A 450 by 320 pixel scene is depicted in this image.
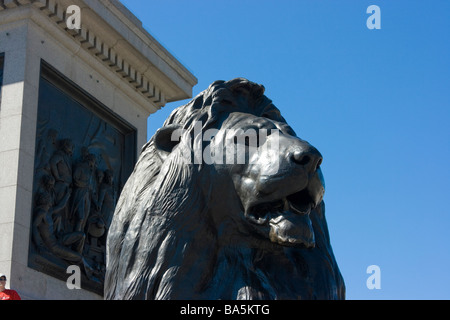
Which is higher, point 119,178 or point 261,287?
point 119,178

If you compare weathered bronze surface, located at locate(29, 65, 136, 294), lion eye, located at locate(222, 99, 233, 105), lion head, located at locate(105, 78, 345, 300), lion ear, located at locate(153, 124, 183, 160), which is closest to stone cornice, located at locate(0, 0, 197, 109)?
weathered bronze surface, located at locate(29, 65, 136, 294)

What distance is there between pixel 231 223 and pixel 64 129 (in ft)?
29.2

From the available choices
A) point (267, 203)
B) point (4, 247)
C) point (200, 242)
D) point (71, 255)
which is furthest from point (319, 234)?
point (71, 255)

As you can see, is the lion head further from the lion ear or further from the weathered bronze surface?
the weathered bronze surface

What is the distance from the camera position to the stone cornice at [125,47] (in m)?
10.8

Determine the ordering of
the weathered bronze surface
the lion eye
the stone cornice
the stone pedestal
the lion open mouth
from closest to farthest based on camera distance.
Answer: the lion open mouth, the lion eye, the stone pedestal, the weathered bronze surface, the stone cornice

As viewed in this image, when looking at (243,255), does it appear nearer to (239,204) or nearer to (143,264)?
(239,204)

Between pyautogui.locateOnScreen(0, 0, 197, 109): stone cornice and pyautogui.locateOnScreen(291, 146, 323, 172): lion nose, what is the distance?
29.6 feet

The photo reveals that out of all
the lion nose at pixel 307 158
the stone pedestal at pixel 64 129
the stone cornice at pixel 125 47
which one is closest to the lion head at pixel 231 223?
the lion nose at pixel 307 158

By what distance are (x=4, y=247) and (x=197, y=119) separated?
7.35 metres

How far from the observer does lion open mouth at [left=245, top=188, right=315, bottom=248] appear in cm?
208

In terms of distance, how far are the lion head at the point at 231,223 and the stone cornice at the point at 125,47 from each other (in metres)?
8.73

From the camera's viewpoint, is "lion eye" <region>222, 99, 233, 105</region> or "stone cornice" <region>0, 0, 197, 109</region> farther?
"stone cornice" <region>0, 0, 197, 109</region>

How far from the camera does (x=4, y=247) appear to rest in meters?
9.05
